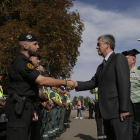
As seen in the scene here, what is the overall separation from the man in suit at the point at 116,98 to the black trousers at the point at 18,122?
1145 millimetres

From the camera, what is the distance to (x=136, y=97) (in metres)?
4.57

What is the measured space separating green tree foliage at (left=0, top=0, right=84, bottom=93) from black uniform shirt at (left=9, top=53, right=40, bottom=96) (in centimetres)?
1047

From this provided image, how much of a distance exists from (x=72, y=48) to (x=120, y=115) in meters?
13.1

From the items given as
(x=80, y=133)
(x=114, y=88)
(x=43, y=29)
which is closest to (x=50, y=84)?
(x=114, y=88)

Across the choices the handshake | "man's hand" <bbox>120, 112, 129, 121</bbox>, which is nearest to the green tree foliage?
the handshake

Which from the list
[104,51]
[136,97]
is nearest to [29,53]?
[104,51]

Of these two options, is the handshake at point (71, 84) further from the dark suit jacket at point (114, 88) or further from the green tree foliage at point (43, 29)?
the green tree foliage at point (43, 29)

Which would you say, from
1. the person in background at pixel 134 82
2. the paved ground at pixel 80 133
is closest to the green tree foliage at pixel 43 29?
the paved ground at pixel 80 133

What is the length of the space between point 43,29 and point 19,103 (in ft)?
39.8

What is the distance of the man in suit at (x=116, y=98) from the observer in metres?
3.10

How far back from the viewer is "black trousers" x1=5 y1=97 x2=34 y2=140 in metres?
2.97

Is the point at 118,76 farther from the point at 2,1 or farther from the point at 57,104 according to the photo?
the point at 2,1

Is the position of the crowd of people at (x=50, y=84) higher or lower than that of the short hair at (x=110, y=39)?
lower

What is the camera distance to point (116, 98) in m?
3.22
